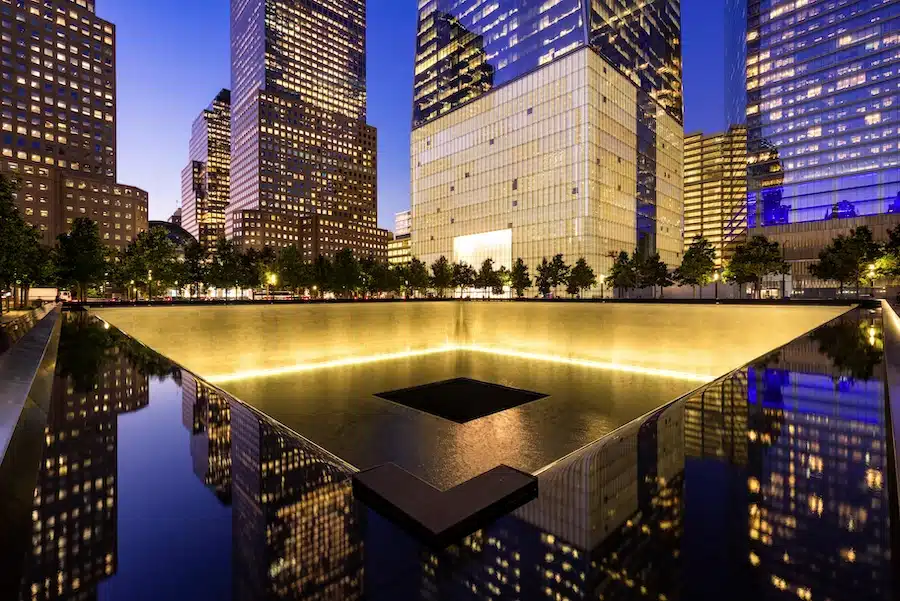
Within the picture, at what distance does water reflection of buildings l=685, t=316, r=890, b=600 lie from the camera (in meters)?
2.31

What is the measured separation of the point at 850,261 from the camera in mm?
51719

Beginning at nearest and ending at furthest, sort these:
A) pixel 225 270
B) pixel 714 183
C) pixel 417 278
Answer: pixel 225 270 → pixel 417 278 → pixel 714 183

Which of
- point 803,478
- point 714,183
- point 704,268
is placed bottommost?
point 803,478

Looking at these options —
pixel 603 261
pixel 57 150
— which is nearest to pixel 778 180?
pixel 603 261

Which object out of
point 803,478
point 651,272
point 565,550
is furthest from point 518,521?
point 651,272

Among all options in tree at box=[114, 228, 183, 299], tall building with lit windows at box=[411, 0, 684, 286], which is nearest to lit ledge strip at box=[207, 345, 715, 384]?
tree at box=[114, 228, 183, 299]

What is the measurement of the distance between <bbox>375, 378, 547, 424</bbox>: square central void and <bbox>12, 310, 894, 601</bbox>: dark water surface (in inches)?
816

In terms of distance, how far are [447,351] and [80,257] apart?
4089 cm

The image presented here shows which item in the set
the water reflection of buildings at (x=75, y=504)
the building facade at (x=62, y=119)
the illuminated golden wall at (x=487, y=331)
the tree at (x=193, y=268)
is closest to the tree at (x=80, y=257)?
the tree at (x=193, y=268)

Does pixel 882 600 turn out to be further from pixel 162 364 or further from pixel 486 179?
pixel 486 179

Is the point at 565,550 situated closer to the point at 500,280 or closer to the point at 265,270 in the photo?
the point at 265,270

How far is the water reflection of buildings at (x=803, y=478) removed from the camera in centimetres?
231

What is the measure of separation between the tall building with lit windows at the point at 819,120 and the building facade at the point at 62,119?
544 ft

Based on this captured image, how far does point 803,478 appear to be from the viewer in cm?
335
